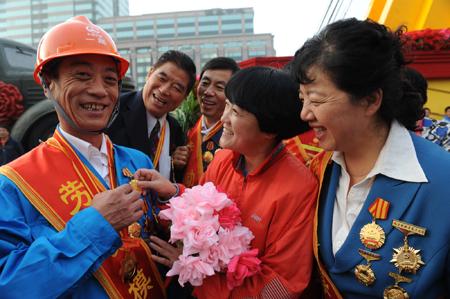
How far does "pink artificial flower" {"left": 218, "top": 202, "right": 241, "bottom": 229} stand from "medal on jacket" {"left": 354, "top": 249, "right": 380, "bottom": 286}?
0.56 meters

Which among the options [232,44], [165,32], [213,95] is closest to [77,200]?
[213,95]

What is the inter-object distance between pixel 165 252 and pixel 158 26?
82.6 meters

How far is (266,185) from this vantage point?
1884 millimetres

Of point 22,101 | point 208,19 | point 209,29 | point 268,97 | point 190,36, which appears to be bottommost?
point 190,36

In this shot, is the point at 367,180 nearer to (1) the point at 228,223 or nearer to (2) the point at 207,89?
(1) the point at 228,223

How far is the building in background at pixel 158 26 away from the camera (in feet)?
215

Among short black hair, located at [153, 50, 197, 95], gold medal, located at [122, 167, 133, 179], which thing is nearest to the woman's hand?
gold medal, located at [122, 167, 133, 179]

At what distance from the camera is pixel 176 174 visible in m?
3.56

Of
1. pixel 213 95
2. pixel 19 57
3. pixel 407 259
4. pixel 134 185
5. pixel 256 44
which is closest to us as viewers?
pixel 407 259

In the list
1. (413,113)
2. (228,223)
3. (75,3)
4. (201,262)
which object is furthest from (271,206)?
(75,3)

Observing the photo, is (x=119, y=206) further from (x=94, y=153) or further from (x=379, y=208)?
(x=379, y=208)

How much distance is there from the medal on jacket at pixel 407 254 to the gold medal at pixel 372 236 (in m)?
0.06

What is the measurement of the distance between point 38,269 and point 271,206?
1.01 m

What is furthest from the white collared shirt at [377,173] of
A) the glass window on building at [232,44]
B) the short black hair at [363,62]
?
the glass window on building at [232,44]
